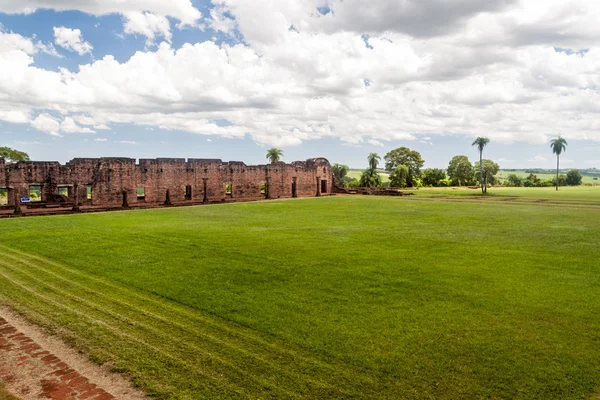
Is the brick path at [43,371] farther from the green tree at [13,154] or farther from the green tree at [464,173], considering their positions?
the green tree at [464,173]

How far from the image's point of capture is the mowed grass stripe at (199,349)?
4.60 metres

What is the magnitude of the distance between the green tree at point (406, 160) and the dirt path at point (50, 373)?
220 feet

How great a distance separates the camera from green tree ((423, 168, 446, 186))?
7012cm

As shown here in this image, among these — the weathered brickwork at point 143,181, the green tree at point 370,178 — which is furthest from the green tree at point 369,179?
the weathered brickwork at point 143,181

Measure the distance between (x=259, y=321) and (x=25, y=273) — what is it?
6393 mm

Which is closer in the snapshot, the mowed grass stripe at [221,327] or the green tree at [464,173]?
the mowed grass stripe at [221,327]

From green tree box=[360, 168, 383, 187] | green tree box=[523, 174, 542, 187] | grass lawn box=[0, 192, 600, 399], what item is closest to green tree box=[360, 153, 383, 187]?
green tree box=[360, 168, 383, 187]

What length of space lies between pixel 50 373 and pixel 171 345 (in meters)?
1.47

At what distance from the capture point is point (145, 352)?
539 centimetres

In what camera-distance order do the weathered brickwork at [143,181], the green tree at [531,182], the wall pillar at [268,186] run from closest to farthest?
the weathered brickwork at [143,181] → the wall pillar at [268,186] → the green tree at [531,182]

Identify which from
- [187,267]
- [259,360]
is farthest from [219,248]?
[259,360]

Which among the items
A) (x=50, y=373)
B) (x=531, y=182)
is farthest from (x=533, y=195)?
(x=50, y=373)

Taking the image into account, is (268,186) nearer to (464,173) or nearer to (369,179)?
(369,179)

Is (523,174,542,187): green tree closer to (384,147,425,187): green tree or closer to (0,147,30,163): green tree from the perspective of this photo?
(384,147,425,187): green tree
